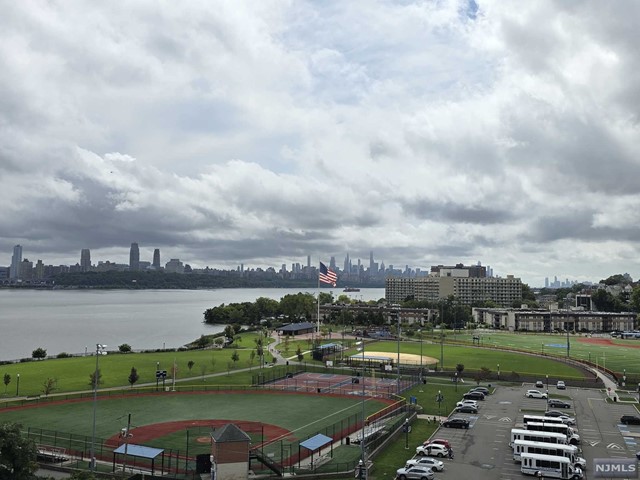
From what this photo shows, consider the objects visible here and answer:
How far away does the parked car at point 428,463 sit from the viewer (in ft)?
124

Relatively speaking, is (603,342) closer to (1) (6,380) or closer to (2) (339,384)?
(2) (339,384)

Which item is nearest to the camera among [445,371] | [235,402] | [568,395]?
[235,402]

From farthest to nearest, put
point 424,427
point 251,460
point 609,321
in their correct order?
point 609,321 < point 424,427 < point 251,460

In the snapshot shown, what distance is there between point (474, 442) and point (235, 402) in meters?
29.4

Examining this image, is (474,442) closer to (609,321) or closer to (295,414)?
(295,414)

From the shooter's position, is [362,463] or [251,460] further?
[251,460]

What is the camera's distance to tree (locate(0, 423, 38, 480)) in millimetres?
29141

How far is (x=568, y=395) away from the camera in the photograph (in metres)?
69.7

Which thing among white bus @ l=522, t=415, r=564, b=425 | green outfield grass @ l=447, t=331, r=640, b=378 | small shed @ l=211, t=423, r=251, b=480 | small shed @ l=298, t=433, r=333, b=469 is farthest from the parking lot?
green outfield grass @ l=447, t=331, r=640, b=378

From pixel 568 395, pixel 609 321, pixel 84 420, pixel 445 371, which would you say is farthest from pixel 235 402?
pixel 609 321

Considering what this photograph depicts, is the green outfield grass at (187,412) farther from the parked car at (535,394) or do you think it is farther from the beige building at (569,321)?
the beige building at (569,321)

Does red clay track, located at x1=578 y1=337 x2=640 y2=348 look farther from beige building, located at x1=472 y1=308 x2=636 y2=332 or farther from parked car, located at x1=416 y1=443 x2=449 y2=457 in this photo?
parked car, located at x1=416 y1=443 x2=449 y2=457

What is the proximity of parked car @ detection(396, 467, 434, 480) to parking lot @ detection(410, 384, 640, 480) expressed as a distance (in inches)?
91.4

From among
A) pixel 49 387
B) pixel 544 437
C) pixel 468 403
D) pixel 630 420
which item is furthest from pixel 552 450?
pixel 49 387
